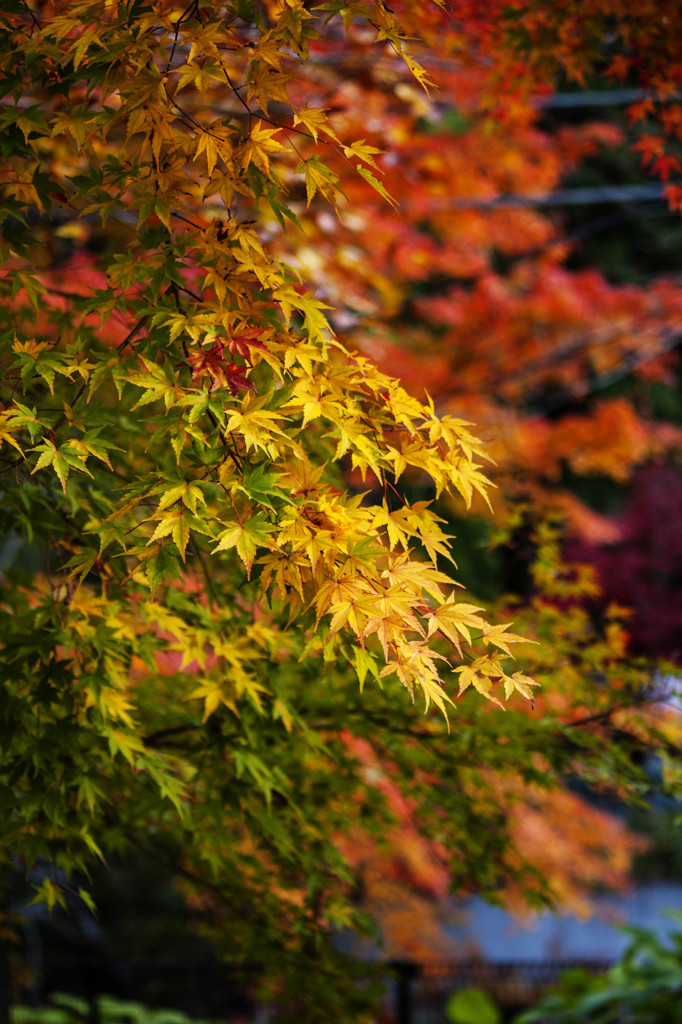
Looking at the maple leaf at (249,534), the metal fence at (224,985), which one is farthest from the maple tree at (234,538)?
the metal fence at (224,985)

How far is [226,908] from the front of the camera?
358cm

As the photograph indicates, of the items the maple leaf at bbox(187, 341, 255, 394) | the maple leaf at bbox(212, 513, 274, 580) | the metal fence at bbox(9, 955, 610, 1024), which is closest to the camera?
the maple leaf at bbox(212, 513, 274, 580)

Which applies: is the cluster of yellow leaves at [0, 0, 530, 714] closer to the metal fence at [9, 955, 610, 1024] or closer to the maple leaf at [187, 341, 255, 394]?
the maple leaf at [187, 341, 255, 394]

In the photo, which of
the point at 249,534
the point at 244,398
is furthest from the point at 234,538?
the point at 244,398

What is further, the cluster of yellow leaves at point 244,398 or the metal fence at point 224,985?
the metal fence at point 224,985

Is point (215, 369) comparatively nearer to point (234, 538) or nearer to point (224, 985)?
point (234, 538)

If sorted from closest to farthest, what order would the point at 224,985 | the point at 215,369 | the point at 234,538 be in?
the point at 234,538
the point at 215,369
the point at 224,985

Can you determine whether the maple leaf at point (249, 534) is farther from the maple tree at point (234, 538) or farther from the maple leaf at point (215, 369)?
the maple leaf at point (215, 369)

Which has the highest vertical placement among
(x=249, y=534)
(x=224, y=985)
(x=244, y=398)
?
(x=244, y=398)

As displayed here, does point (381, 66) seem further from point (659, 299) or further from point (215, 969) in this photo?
point (215, 969)

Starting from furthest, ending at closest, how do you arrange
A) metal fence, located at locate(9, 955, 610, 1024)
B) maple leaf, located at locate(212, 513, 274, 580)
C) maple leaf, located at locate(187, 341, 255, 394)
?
metal fence, located at locate(9, 955, 610, 1024) → maple leaf, located at locate(187, 341, 255, 394) → maple leaf, located at locate(212, 513, 274, 580)

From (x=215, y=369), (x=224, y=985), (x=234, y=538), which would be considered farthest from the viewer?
(x=224, y=985)

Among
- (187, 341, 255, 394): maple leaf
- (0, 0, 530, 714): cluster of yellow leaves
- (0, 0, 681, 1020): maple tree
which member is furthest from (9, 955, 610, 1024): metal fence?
(187, 341, 255, 394): maple leaf

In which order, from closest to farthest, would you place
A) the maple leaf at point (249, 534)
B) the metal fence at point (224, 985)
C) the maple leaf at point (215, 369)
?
the maple leaf at point (249, 534) < the maple leaf at point (215, 369) < the metal fence at point (224, 985)
